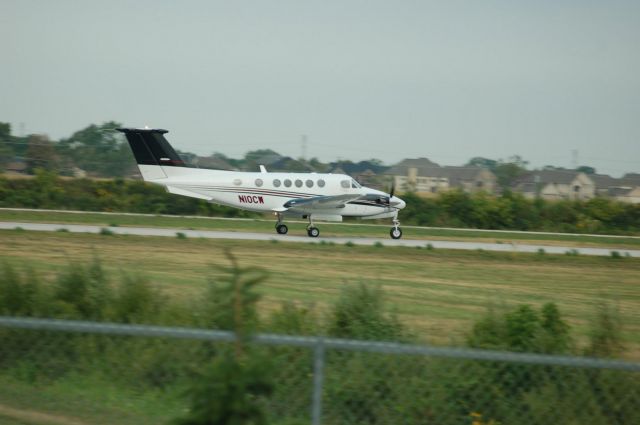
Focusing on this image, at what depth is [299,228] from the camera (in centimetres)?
4134

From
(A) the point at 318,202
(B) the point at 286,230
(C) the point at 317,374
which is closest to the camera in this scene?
(C) the point at 317,374

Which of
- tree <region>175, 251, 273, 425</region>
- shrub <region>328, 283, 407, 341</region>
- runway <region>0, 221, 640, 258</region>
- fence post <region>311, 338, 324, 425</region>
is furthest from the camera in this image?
runway <region>0, 221, 640, 258</region>

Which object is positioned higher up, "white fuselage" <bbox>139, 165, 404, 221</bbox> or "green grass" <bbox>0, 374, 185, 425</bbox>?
"white fuselage" <bbox>139, 165, 404, 221</bbox>

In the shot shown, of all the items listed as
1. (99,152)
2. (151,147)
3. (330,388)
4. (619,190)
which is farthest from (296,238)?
(619,190)

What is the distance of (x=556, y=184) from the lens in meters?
103

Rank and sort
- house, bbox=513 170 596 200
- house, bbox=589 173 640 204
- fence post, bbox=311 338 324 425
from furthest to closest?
house, bbox=513 170 596 200 → house, bbox=589 173 640 204 → fence post, bbox=311 338 324 425

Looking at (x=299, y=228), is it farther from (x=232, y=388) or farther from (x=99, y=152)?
(x=99, y=152)

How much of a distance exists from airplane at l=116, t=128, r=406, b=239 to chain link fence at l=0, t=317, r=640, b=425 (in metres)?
25.1

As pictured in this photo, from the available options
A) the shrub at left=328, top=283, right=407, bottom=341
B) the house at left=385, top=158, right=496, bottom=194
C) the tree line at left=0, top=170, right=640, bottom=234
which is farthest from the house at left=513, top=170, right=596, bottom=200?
the shrub at left=328, top=283, right=407, bottom=341

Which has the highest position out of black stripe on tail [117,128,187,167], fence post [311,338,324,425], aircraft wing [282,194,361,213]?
black stripe on tail [117,128,187,167]

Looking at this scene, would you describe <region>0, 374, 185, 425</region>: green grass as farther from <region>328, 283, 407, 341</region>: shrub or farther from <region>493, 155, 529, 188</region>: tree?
<region>493, 155, 529, 188</region>: tree

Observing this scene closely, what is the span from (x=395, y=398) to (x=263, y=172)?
91.7 feet

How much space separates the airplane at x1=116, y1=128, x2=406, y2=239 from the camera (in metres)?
34.6

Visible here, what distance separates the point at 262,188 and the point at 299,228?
21.8ft
